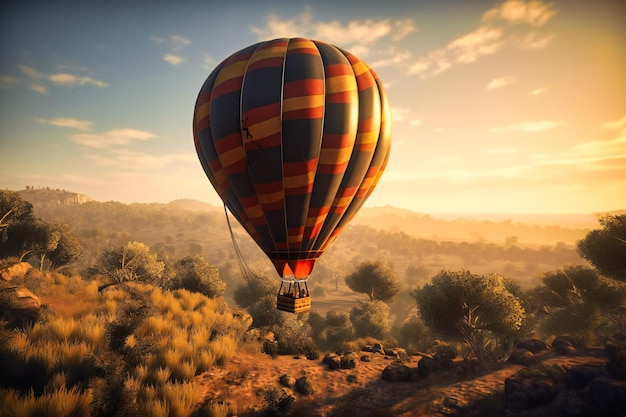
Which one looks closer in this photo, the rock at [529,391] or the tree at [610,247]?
the rock at [529,391]

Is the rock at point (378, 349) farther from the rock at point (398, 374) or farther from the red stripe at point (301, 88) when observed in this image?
the red stripe at point (301, 88)

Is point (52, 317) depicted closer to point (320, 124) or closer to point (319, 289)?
point (320, 124)

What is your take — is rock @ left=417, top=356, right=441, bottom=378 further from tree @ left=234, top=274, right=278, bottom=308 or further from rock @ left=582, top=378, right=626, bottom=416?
tree @ left=234, top=274, right=278, bottom=308

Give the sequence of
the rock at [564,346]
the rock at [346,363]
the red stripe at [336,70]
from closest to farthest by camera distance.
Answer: the red stripe at [336,70] → the rock at [346,363] → the rock at [564,346]

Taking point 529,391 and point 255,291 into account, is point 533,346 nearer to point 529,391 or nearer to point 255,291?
point 529,391

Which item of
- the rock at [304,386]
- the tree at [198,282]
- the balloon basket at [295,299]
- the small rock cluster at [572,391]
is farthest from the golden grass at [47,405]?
the tree at [198,282]

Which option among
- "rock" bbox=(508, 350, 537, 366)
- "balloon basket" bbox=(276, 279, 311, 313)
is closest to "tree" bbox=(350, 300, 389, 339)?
"rock" bbox=(508, 350, 537, 366)

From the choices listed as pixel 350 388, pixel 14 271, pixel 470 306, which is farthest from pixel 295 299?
pixel 14 271
